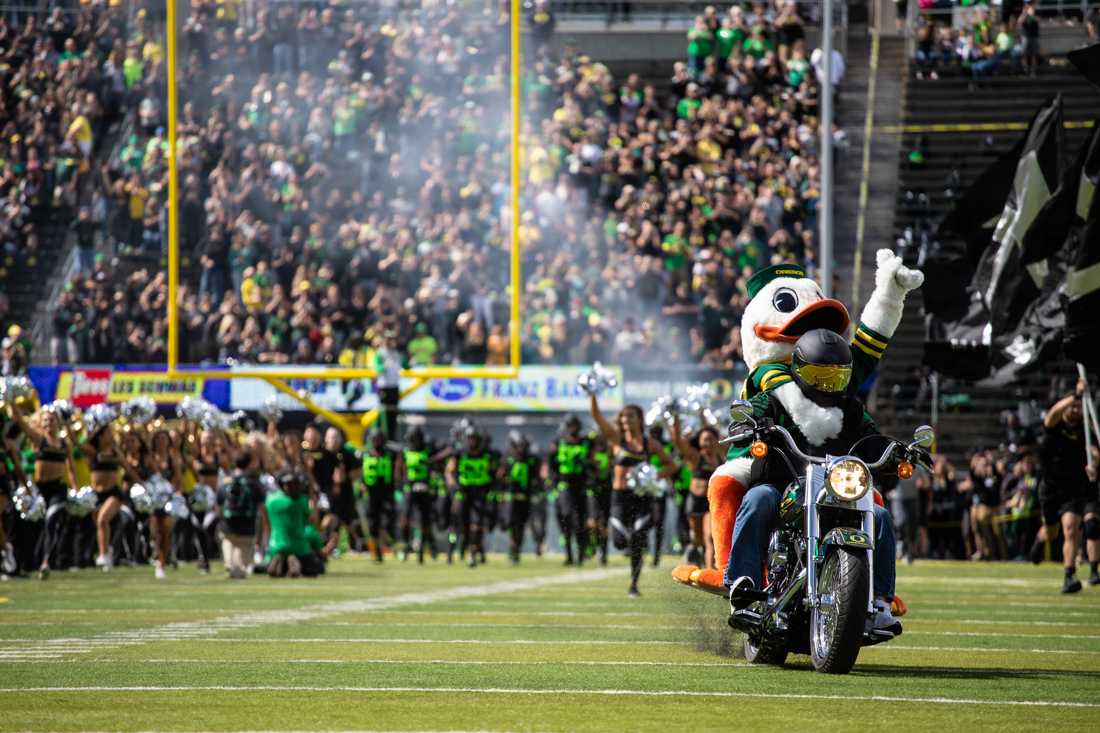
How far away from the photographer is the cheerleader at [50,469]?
1870cm

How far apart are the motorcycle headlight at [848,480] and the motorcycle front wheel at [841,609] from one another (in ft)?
0.70

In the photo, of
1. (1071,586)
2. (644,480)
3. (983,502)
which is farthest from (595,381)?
(983,502)

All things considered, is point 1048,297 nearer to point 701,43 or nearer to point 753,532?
point 753,532

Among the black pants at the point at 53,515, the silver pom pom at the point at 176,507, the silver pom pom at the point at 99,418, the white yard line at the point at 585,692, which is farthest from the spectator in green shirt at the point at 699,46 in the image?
the white yard line at the point at 585,692

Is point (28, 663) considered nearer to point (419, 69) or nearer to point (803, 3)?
point (419, 69)

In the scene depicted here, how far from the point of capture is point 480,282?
2772 centimetres

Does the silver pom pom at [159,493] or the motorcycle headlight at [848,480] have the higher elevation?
the motorcycle headlight at [848,480]

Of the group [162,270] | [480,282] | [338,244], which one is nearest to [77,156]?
[162,270]

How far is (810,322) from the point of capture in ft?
28.9

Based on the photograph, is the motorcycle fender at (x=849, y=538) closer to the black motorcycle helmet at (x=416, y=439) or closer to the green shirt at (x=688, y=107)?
the black motorcycle helmet at (x=416, y=439)

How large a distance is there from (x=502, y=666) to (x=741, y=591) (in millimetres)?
1169

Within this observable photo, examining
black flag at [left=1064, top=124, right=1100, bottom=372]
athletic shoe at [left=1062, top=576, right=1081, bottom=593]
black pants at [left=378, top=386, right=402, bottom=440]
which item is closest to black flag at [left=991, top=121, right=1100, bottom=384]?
athletic shoe at [left=1062, top=576, right=1081, bottom=593]

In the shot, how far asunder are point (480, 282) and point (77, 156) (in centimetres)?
664

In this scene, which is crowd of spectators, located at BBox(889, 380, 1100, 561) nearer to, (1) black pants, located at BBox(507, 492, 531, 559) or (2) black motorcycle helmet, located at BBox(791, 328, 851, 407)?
(1) black pants, located at BBox(507, 492, 531, 559)
